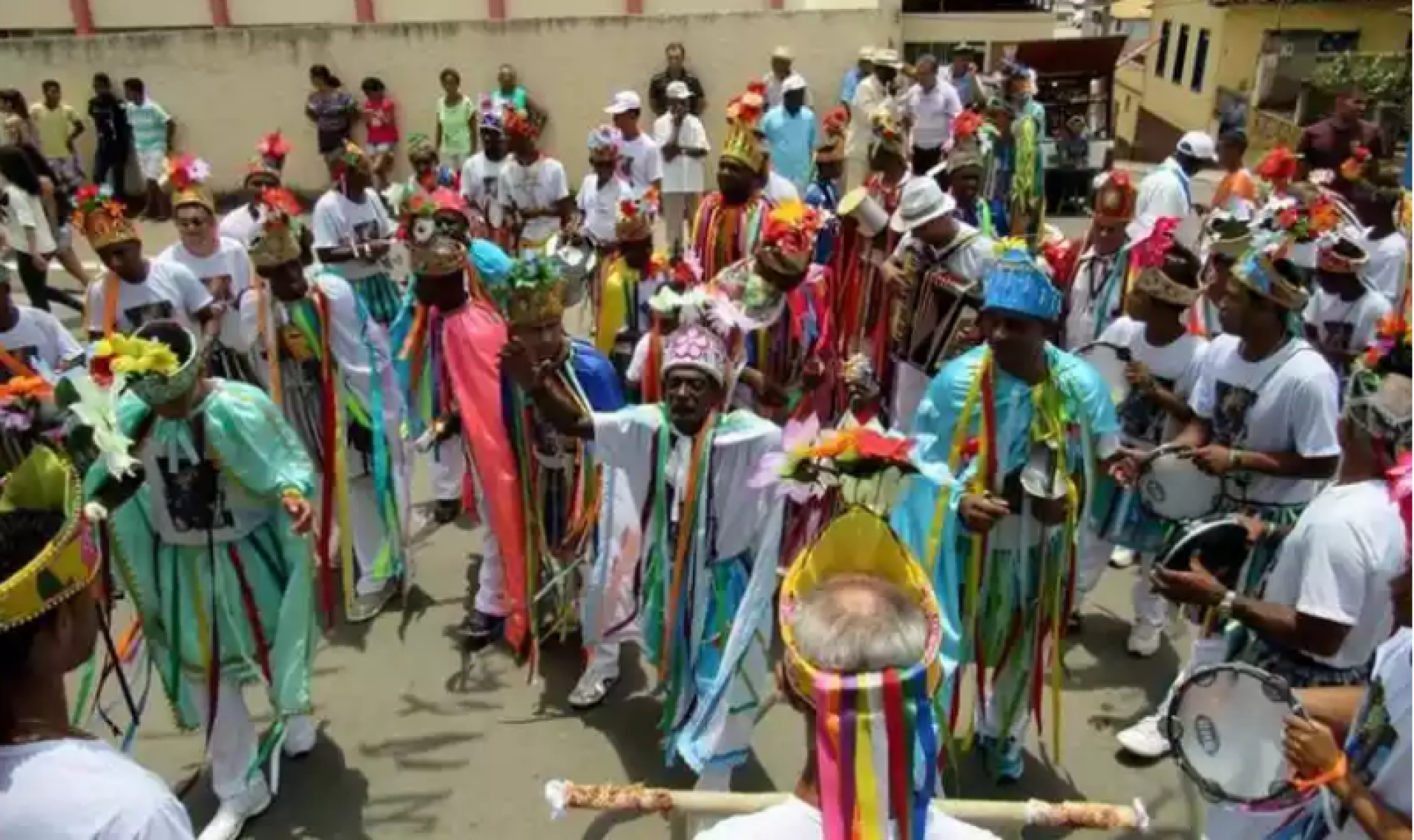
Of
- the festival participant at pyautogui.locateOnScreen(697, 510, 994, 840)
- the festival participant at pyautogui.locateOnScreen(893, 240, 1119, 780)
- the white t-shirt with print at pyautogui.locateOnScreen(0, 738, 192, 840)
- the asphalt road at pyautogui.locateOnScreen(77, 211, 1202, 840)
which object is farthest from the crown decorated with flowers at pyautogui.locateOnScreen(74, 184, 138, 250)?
the festival participant at pyautogui.locateOnScreen(697, 510, 994, 840)

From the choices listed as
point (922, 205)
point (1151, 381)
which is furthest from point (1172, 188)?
point (1151, 381)

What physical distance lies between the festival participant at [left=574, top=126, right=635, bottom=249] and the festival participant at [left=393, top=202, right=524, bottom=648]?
290 centimetres

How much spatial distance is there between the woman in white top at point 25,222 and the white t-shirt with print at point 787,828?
10.5m

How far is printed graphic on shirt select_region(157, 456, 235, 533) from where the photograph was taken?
3918 millimetres

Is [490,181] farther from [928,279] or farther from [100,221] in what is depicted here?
[928,279]

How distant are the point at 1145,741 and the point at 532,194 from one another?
640cm

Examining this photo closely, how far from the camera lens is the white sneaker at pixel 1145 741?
4.55 metres

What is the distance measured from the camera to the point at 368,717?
197 inches

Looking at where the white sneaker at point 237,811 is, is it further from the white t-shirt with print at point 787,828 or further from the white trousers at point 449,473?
the white t-shirt with print at point 787,828

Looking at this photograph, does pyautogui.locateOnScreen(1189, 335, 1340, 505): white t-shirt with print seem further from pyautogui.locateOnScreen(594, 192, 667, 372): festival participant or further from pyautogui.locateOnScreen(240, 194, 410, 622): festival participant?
pyautogui.locateOnScreen(240, 194, 410, 622): festival participant

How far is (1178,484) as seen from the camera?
14.8 feet

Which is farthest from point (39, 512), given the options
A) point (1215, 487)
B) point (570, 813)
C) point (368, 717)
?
point (1215, 487)

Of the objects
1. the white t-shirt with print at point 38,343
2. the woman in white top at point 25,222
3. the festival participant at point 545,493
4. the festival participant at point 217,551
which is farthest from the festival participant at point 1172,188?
the woman in white top at point 25,222

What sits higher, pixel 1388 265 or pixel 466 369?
pixel 1388 265
